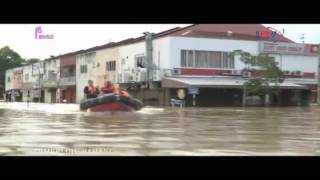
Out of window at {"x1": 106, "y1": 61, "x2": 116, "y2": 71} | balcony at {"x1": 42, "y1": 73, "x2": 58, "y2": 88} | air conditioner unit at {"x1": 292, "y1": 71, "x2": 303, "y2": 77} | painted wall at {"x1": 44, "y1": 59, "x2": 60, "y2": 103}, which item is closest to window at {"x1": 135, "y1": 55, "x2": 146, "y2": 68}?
window at {"x1": 106, "y1": 61, "x2": 116, "y2": 71}

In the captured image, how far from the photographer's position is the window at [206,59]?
4797cm

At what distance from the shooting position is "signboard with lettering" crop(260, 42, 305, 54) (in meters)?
49.7

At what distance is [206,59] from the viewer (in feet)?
159

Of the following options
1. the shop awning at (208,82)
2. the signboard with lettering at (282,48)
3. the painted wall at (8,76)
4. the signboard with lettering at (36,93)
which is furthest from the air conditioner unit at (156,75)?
the painted wall at (8,76)

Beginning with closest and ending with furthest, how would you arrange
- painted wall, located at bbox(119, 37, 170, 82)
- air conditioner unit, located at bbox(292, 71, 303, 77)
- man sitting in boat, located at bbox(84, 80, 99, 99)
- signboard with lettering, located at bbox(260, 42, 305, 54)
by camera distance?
1. man sitting in boat, located at bbox(84, 80, 99, 99)
2. painted wall, located at bbox(119, 37, 170, 82)
3. signboard with lettering, located at bbox(260, 42, 305, 54)
4. air conditioner unit, located at bbox(292, 71, 303, 77)

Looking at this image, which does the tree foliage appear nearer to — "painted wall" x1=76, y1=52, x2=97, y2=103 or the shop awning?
the shop awning

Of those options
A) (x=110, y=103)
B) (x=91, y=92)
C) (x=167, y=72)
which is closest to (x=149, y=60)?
(x=167, y=72)

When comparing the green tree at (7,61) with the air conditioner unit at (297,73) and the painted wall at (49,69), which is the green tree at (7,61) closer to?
the painted wall at (49,69)

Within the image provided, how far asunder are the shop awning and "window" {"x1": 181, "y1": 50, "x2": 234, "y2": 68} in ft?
3.68

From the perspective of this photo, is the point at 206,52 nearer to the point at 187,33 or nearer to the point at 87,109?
the point at 187,33

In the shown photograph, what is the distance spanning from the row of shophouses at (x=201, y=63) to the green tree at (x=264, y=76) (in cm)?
154
